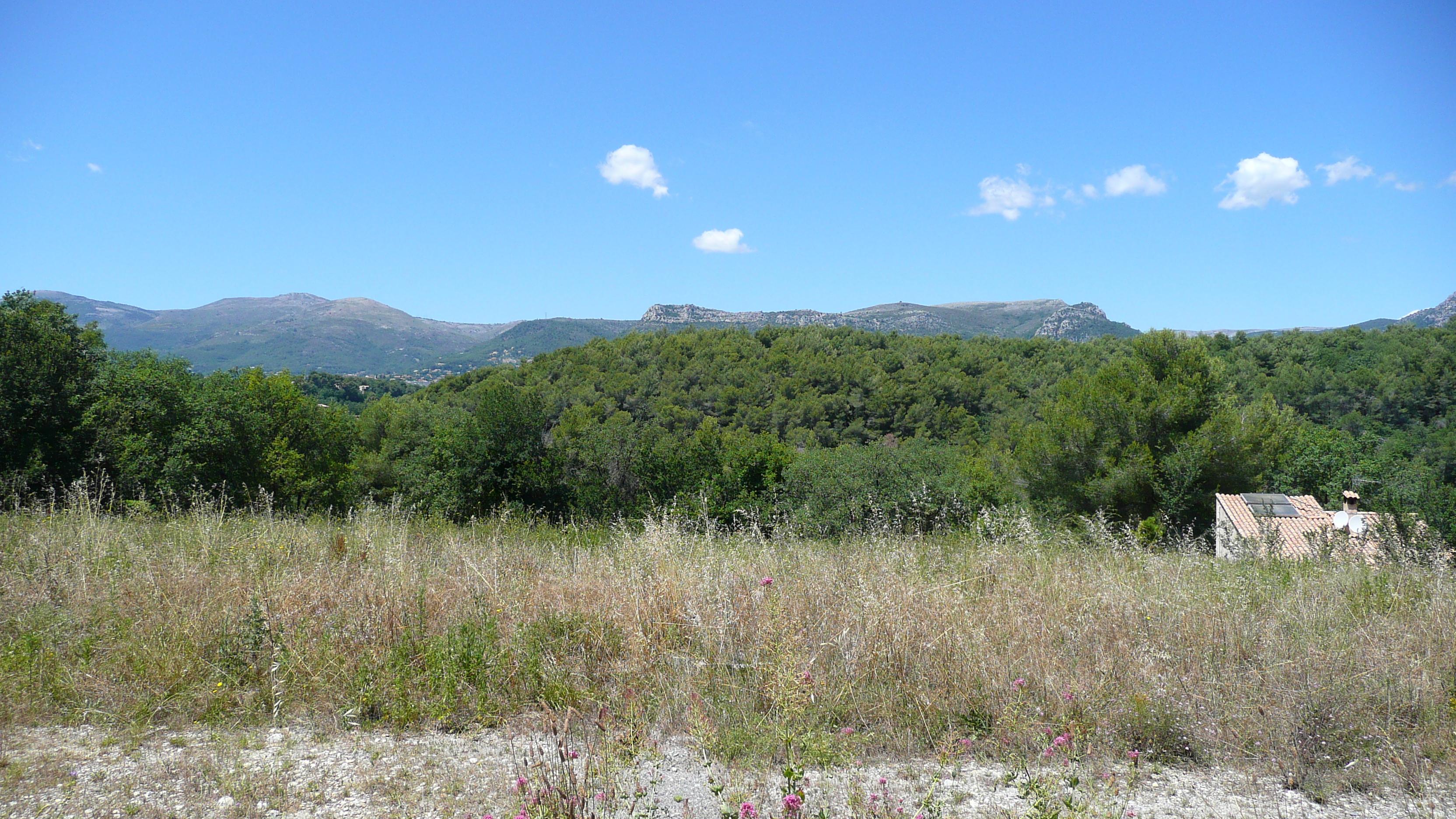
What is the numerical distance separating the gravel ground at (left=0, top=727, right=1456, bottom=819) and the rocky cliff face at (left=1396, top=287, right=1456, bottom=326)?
282 ft

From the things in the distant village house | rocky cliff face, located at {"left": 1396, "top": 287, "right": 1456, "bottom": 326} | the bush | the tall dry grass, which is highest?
rocky cliff face, located at {"left": 1396, "top": 287, "right": 1456, "bottom": 326}

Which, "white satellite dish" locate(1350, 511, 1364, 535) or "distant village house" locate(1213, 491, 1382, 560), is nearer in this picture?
"distant village house" locate(1213, 491, 1382, 560)

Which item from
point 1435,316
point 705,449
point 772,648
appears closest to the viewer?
point 772,648

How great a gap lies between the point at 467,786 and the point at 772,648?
1.48m

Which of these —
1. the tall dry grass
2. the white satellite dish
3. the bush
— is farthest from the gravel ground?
the bush

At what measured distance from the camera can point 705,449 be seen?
23.1 m

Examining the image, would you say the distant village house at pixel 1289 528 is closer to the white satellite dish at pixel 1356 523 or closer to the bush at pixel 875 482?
the white satellite dish at pixel 1356 523

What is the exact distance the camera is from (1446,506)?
16.6 meters

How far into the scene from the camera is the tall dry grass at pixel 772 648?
304cm

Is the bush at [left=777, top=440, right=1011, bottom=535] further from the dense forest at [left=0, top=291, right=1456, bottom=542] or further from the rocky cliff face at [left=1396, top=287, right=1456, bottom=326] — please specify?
the rocky cliff face at [left=1396, top=287, right=1456, bottom=326]

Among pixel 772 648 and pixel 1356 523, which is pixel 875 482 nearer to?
pixel 1356 523

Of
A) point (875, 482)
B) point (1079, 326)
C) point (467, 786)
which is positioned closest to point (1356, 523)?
point (467, 786)

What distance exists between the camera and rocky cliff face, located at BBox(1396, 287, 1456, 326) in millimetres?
67938

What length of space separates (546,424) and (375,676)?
17.5 m
